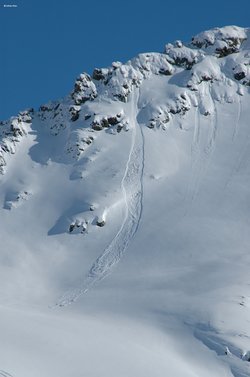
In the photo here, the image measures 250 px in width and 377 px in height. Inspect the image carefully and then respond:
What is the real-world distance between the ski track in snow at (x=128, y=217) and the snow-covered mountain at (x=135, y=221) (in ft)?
0.51

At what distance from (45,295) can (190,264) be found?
426 inches

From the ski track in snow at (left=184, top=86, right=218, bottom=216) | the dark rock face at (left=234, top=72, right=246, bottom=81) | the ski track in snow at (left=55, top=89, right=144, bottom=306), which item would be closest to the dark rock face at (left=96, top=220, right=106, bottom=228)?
the ski track in snow at (left=55, top=89, right=144, bottom=306)

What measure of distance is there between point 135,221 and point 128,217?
948 millimetres

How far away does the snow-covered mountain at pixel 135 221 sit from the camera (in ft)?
156

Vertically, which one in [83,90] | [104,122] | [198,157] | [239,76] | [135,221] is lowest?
[135,221]

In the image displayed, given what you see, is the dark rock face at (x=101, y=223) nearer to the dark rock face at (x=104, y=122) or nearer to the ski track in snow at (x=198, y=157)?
the ski track in snow at (x=198, y=157)

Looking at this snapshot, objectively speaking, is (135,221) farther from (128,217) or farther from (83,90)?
(83,90)

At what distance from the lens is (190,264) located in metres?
64.3

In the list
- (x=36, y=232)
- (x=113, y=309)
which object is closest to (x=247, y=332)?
(x=113, y=309)

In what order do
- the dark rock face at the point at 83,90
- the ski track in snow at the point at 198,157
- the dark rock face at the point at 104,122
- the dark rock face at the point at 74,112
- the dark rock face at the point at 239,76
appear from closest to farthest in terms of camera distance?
1. the ski track in snow at the point at 198,157
2. the dark rock face at the point at 104,122
3. the dark rock face at the point at 74,112
4. the dark rock face at the point at 83,90
5. the dark rock face at the point at 239,76

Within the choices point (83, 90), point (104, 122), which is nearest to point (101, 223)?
point (104, 122)

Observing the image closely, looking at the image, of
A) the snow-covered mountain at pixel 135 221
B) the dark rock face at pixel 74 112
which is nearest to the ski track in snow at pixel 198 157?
the snow-covered mountain at pixel 135 221

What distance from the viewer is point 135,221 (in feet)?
238

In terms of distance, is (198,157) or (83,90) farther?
(83,90)
